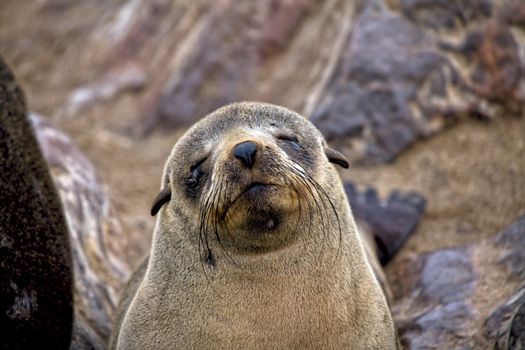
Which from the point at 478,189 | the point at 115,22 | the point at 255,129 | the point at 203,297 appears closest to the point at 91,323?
the point at 203,297

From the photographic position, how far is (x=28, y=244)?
12.4ft

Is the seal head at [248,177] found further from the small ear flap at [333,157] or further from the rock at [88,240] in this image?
the rock at [88,240]

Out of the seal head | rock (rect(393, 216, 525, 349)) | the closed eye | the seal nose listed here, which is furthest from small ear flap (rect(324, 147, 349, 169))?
rock (rect(393, 216, 525, 349))

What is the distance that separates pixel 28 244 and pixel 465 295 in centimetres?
233

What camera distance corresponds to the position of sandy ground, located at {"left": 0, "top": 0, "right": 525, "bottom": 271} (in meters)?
5.92

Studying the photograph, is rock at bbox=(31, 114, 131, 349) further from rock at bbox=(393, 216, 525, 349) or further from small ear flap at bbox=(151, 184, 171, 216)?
rock at bbox=(393, 216, 525, 349)

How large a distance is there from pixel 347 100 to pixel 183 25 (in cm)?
266

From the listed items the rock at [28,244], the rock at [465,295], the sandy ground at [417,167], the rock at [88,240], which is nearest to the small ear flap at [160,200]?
the rock at [28,244]

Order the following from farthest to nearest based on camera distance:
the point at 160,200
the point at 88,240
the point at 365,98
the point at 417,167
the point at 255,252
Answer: the point at 365,98
the point at 417,167
the point at 88,240
the point at 160,200
the point at 255,252

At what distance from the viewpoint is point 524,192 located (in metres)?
5.93

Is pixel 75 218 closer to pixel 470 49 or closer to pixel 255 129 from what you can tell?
pixel 255 129

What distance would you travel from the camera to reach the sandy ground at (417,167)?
5.92 meters

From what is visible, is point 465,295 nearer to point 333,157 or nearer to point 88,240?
point 333,157

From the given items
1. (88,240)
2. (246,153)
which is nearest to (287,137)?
(246,153)
